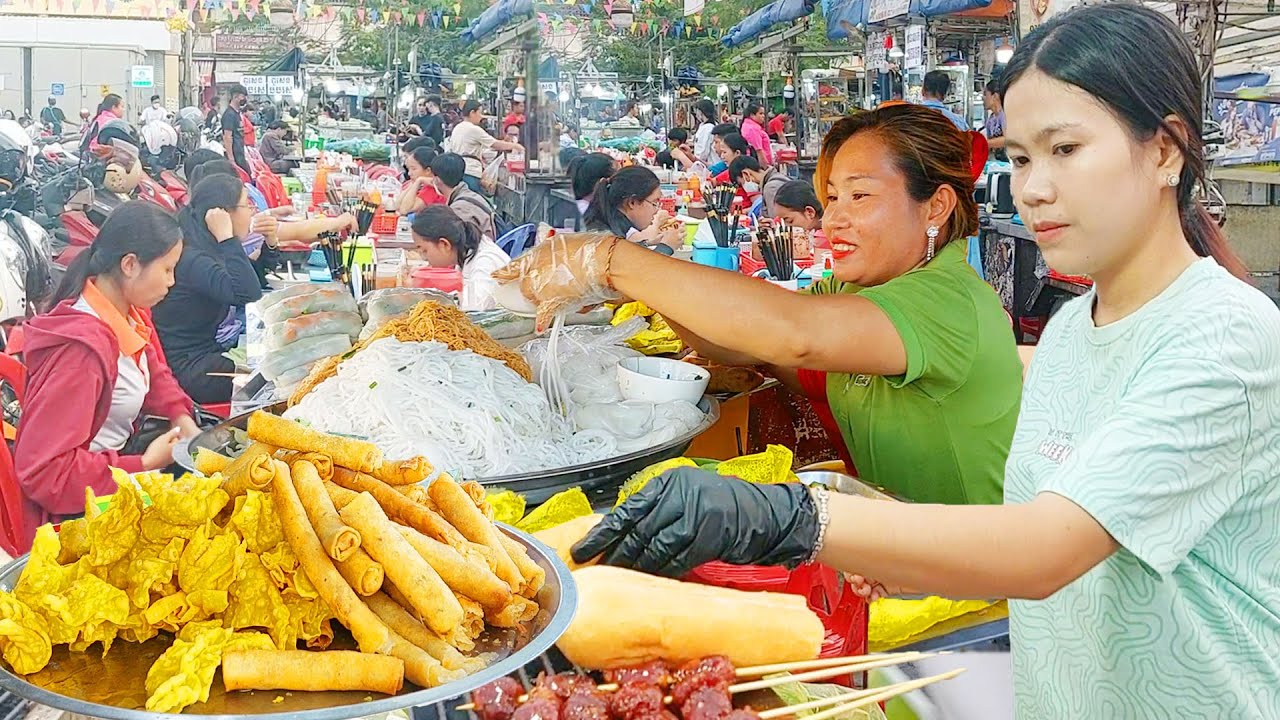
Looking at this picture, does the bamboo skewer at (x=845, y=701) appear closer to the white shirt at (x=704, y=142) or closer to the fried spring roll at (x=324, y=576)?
the fried spring roll at (x=324, y=576)

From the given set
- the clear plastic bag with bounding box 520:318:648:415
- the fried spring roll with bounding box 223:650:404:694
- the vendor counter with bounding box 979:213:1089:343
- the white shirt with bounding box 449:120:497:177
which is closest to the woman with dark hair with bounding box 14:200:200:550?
the white shirt with bounding box 449:120:497:177

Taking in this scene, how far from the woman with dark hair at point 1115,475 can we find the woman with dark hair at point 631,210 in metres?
4.54

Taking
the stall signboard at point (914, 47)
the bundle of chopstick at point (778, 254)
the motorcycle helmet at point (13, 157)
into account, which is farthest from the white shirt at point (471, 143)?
the stall signboard at point (914, 47)

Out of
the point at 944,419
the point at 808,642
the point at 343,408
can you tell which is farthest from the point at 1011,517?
the point at 343,408

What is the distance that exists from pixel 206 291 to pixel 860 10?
2.87 meters

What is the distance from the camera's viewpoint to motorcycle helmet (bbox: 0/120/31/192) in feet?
11.2

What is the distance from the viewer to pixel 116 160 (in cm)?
367

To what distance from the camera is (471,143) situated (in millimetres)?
5254

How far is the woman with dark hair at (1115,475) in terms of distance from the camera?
1.13 metres

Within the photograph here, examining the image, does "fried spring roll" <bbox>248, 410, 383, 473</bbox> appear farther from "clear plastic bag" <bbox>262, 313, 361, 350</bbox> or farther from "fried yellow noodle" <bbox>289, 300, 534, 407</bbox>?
"clear plastic bag" <bbox>262, 313, 361, 350</bbox>

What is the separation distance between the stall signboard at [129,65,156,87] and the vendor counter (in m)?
5.64

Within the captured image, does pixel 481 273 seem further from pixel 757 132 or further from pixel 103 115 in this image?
pixel 757 132

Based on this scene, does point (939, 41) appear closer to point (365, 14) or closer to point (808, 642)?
point (365, 14)

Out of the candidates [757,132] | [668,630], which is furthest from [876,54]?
[668,630]
